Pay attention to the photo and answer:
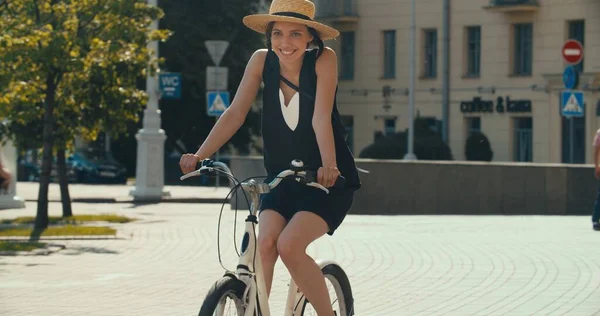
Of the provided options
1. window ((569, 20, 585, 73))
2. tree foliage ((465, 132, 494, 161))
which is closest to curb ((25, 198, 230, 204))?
tree foliage ((465, 132, 494, 161))

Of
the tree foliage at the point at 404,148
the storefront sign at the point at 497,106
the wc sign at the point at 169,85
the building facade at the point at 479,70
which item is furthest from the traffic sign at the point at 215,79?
the storefront sign at the point at 497,106

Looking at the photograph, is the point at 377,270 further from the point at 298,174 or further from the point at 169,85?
the point at 169,85

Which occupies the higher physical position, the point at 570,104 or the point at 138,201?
the point at 570,104

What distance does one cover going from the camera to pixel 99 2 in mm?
20125

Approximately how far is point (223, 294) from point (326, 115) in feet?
3.29

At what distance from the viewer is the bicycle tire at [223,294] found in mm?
6258

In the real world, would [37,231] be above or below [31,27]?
below

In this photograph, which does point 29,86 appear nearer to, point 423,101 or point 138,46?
point 138,46

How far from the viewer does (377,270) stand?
533 inches

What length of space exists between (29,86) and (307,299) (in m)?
13.9

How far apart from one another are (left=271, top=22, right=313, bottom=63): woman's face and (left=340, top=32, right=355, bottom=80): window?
51.3 m

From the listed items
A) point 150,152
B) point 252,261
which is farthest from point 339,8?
point 252,261

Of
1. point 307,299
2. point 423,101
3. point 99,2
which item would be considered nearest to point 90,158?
point 423,101

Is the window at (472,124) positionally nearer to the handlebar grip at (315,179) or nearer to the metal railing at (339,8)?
the metal railing at (339,8)
